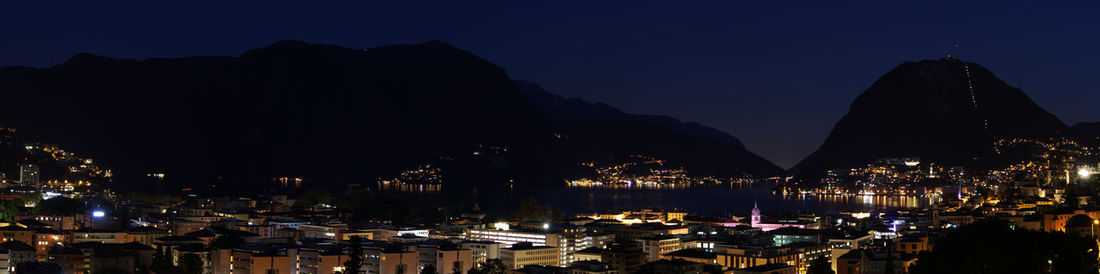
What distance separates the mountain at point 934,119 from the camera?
4168 inches

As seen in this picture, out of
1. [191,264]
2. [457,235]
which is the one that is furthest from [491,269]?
[457,235]

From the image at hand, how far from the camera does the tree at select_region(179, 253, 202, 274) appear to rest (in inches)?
1199

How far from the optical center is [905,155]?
352 ft

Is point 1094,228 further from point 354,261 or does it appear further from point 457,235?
point 457,235

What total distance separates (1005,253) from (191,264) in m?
20.2

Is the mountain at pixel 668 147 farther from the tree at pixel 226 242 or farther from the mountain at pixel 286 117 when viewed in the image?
the tree at pixel 226 242

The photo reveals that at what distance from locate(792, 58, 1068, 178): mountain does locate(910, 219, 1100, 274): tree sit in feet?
272

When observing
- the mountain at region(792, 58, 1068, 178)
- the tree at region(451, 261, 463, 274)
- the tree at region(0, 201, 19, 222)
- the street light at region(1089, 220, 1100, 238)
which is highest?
the mountain at region(792, 58, 1068, 178)

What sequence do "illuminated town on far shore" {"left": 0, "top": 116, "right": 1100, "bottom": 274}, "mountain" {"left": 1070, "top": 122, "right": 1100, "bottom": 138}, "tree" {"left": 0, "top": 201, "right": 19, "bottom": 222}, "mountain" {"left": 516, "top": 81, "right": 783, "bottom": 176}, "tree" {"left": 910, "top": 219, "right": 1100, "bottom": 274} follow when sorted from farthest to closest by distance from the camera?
1. "mountain" {"left": 516, "top": 81, "right": 783, "bottom": 176}
2. "mountain" {"left": 1070, "top": 122, "right": 1100, "bottom": 138}
3. "tree" {"left": 0, "top": 201, "right": 19, "bottom": 222}
4. "illuminated town on far shore" {"left": 0, "top": 116, "right": 1100, "bottom": 274}
5. "tree" {"left": 910, "top": 219, "right": 1100, "bottom": 274}

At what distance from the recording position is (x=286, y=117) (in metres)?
143

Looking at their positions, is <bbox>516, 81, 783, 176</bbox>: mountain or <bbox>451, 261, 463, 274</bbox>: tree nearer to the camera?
<bbox>451, 261, 463, 274</bbox>: tree

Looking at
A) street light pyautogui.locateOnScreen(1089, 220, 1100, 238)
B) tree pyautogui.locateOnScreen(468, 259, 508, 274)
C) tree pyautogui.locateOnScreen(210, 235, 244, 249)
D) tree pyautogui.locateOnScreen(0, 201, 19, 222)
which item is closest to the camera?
tree pyautogui.locateOnScreen(468, 259, 508, 274)

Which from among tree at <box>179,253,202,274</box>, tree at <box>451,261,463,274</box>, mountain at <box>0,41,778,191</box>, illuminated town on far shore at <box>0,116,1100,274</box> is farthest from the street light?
mountain at <box>0,41,778,191</box>

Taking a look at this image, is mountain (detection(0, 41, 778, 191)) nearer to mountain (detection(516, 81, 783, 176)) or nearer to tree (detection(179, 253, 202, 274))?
mountain (detection(516, 81, 783, 176))
